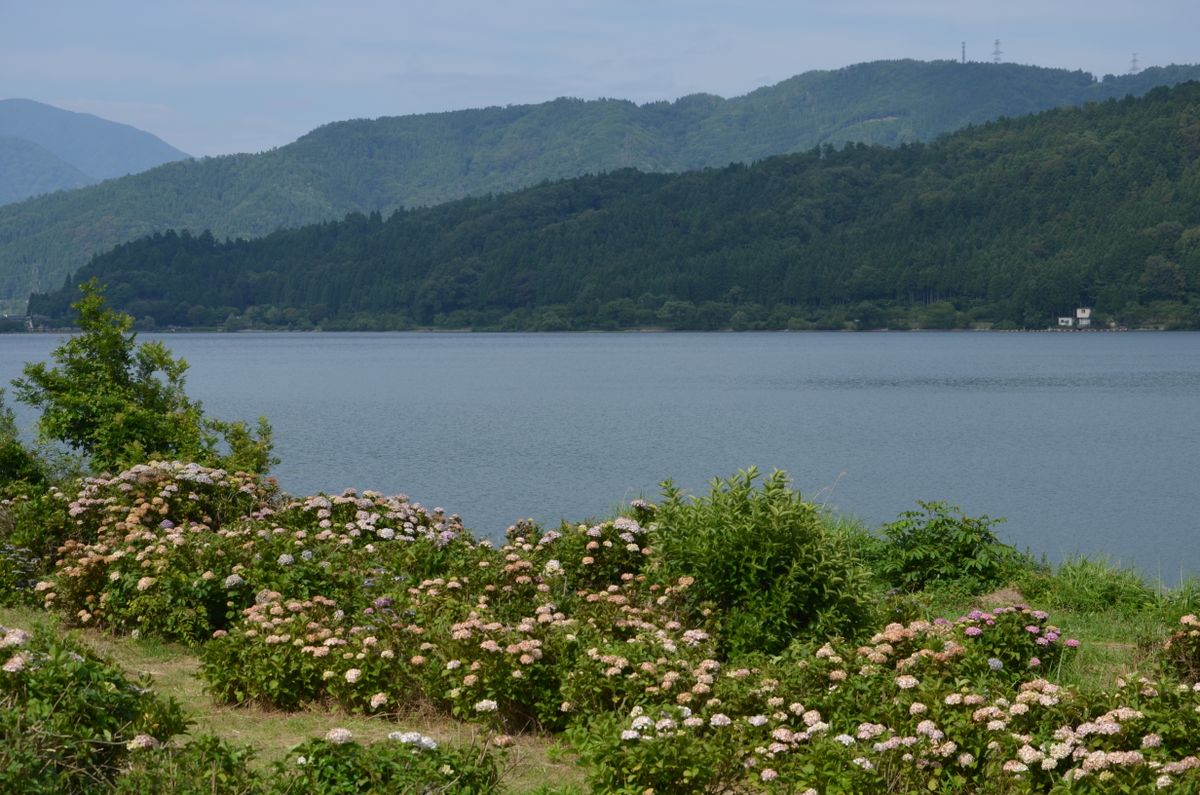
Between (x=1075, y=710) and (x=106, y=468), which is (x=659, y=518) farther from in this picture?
(x=106, y=468)

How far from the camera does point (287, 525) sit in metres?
12.6

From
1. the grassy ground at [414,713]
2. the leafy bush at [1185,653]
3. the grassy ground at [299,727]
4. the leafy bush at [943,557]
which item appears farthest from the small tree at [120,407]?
the leafy bush at [1185,653]

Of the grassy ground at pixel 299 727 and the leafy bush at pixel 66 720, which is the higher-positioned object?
the leafy bush at pixel 66 720

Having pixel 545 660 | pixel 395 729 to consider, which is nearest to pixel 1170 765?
pixel 545 660

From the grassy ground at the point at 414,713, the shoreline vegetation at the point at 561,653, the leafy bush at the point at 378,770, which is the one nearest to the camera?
the leafy bush at the point at 378,770

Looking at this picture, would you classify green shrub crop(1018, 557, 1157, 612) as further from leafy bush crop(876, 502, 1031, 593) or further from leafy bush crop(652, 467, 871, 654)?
leafy bush crop(652, 467, 871, 654)

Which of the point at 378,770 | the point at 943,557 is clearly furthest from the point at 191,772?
the point at 943,557

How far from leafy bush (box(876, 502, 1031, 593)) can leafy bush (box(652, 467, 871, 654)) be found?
3.42 metres

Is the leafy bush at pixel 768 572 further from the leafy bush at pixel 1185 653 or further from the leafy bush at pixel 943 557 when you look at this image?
the leafy bush at pixel 943 557

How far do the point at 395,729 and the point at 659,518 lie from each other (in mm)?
3477

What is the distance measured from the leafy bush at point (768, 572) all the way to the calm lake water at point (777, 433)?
3.06 m

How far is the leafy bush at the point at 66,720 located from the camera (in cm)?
566

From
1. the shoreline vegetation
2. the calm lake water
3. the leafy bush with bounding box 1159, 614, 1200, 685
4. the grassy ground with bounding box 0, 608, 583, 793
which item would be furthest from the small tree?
the leafy bush with bounding box 1159, 614, 1200, 685

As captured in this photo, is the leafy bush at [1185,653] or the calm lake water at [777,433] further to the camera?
the calm lake water at [777,433]
